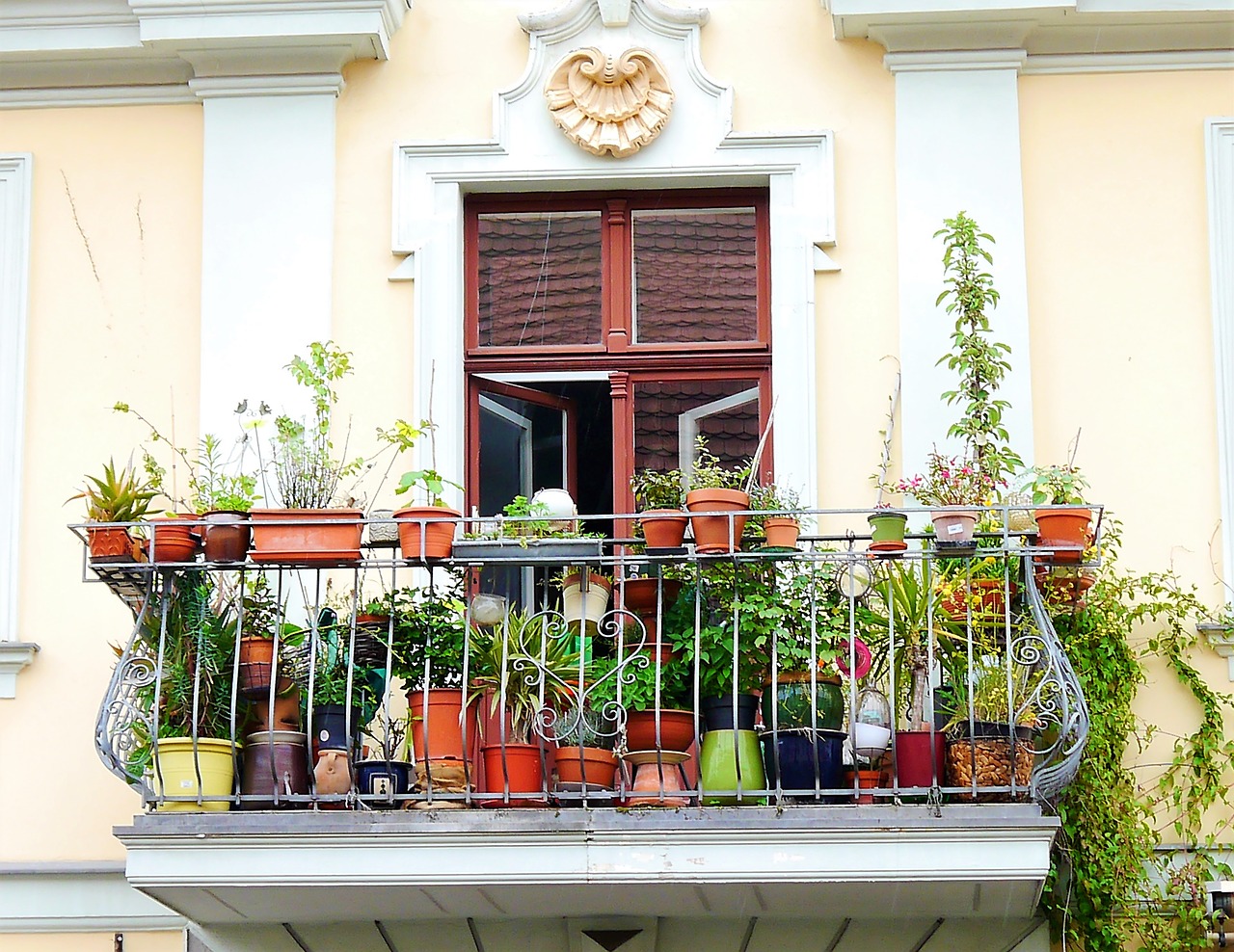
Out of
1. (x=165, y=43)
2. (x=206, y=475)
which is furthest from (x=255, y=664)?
(x=165, y=43)

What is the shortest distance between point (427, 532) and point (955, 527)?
1.70 m

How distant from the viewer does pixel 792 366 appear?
7938mm

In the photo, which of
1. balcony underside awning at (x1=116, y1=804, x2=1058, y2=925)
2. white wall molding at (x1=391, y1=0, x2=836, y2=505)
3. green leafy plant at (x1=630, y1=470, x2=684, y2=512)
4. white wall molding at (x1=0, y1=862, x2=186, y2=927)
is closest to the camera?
balcony underside awning at (x1=116, y1=804, x2=1058, y2=925)

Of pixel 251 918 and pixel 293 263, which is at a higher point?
pixel 293 263

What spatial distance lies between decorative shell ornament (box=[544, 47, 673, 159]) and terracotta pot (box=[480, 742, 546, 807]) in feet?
8.40

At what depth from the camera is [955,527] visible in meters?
6.75

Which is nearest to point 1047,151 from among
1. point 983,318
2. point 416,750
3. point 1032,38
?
point 1032,38

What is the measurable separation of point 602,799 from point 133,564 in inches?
67.3

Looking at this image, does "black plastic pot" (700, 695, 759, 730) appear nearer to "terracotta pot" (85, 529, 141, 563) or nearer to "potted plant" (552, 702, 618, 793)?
"potted plant" (552, 702, 618, 793)

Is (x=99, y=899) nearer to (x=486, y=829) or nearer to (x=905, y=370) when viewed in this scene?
(x=486, y=829)

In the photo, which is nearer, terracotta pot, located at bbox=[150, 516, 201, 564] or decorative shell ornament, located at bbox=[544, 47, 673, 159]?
terracotta pot, located at bbox=[150, 516, 201, 564]

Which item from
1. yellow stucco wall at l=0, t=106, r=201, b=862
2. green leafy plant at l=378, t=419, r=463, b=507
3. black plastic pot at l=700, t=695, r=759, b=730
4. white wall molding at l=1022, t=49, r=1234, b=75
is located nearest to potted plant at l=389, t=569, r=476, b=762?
green leafy plant at l=378, t=419, r=463, b=507

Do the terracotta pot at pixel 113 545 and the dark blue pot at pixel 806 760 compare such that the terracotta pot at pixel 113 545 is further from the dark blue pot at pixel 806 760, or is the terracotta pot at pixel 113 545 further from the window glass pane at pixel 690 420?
the dark blue pot at pixel 806 760

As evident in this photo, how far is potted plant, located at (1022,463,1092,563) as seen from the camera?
22.3ft
